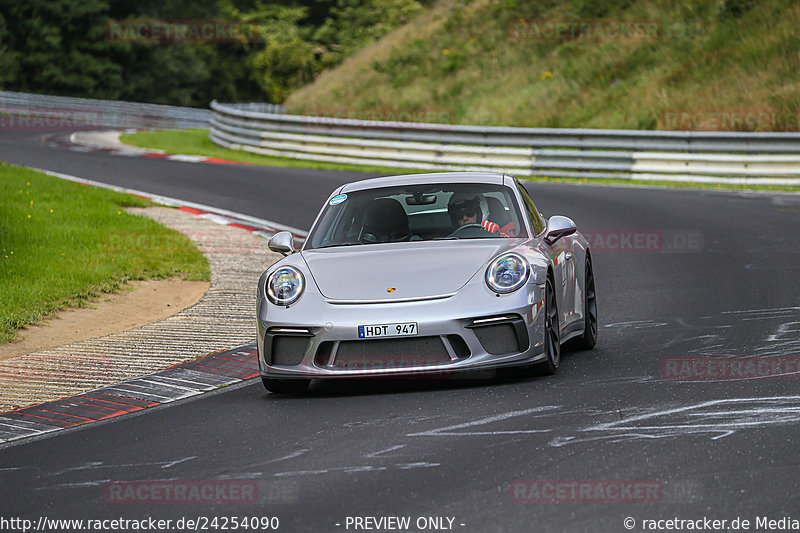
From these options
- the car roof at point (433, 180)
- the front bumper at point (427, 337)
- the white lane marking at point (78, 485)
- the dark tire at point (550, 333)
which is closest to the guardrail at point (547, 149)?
the car roof at point (433, 180)

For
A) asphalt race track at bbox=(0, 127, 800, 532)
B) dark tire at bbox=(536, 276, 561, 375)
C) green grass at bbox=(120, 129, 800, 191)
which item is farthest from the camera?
green grass at bbox=(120, 129, 800, 191)

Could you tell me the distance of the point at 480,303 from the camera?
754cm

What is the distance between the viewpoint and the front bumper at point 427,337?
746 centimetres

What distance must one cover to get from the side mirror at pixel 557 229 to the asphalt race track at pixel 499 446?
873 millimetres

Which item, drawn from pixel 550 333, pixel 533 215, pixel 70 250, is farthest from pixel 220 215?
pixel 550 333

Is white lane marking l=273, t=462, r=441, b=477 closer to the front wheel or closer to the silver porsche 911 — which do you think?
the silver porsche 911

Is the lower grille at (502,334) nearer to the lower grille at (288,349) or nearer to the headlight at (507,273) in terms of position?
the headlight at (507,273)

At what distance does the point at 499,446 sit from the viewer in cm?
609

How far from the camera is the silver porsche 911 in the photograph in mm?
7473

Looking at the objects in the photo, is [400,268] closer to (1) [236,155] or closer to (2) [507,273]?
(2) [507,273]

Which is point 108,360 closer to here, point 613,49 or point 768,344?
point 768,344

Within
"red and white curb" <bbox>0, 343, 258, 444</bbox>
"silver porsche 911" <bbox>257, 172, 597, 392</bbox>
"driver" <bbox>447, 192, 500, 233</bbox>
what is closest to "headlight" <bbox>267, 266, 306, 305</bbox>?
"silver porsche 911" <bbox>257, 172, 597, 392</bbox>

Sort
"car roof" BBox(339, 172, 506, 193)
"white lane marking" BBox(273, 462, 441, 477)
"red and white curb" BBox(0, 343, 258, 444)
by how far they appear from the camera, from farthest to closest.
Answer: "car roof" BBox(339, 172, 506, 193)
"red and white curb" BBox(0, 343, 258, 444)
"white lane marking" BBox(273, 462, 441, 477)

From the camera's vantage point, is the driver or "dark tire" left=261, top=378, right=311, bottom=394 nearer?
"dark tire" left=261, top=378, right=311, bottom=394
